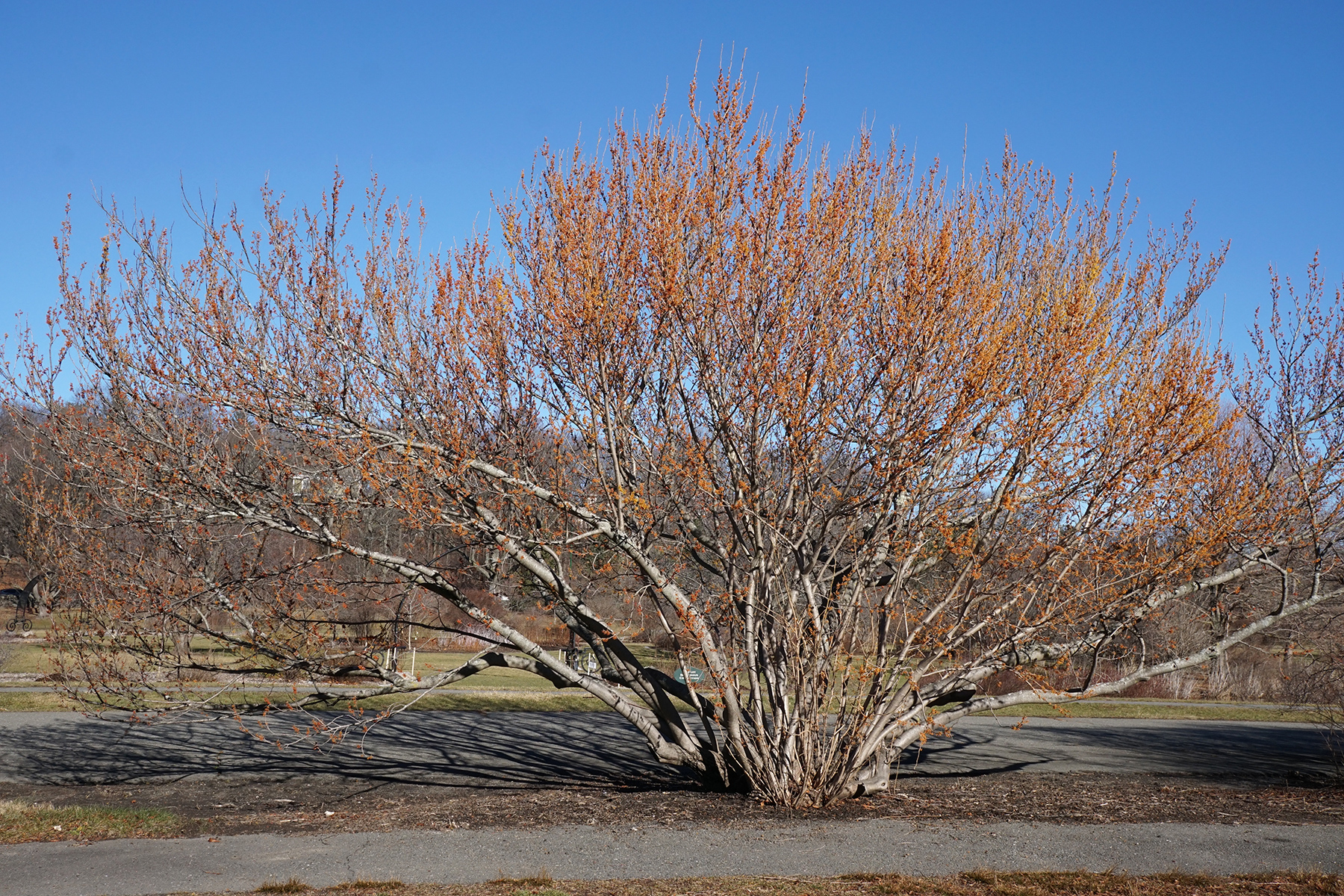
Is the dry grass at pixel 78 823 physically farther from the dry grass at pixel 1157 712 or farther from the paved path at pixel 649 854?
the dry grass at pixel 1157 712

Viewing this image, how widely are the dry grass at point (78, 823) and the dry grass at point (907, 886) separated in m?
2.72

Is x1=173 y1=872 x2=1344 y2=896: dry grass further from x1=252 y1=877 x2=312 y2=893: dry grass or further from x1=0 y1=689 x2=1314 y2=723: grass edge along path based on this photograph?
x1=0 y1=689 x2=1314 y2=723: grass edge along path

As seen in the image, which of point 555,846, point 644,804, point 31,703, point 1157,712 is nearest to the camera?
point 555,846

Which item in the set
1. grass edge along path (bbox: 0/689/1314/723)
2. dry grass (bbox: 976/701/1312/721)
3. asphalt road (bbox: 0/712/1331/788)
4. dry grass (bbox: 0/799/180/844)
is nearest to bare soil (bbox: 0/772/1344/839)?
dry grass (bbox: 0/799/180/844)

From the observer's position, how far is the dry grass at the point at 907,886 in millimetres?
5914

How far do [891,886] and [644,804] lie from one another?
3.36 meters

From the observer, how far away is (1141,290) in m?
11.0

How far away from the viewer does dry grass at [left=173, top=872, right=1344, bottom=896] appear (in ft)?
19.4

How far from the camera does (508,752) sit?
13477 millimetres

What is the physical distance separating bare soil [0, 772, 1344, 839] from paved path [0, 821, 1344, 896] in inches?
16.4

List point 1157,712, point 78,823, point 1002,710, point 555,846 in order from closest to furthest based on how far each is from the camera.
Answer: point 555,846, point 78,823, point 1002,710, point 1157,712

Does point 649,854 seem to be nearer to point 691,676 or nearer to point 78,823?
point 691,676

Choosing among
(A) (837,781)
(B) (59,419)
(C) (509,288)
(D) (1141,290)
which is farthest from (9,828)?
(D) (1141,290)

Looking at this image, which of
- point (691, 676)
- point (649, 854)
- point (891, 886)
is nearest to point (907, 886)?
point (891, 886)
